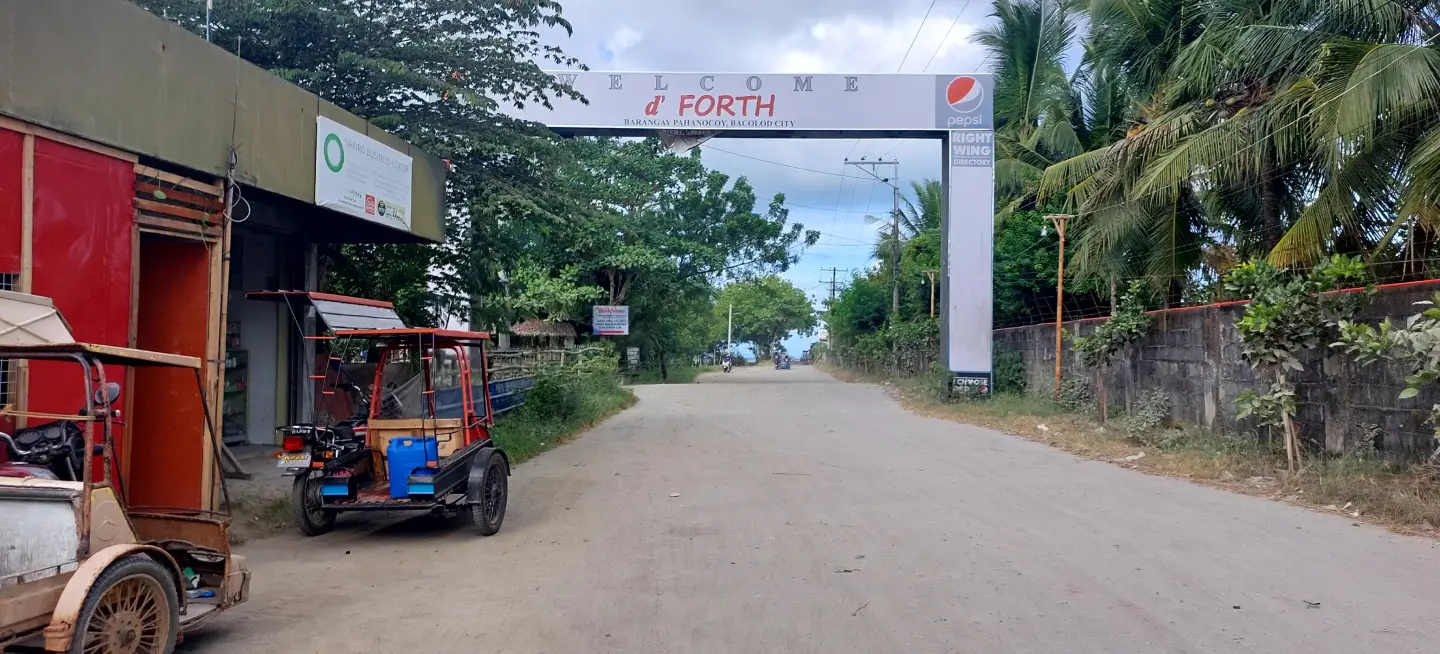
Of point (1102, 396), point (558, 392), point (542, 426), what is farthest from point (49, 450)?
point (1102, 396)

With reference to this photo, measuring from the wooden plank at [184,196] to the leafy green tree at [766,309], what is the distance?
257ft

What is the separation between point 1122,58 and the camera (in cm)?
1895

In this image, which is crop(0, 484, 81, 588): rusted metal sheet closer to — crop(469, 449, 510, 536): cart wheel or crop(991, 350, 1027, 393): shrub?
crop(469, 449, 510, 536): cart wheel

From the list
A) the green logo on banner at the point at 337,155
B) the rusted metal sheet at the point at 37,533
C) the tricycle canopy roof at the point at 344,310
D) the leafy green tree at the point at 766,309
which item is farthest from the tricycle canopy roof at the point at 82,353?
the leafy green tree at the point at 766,309

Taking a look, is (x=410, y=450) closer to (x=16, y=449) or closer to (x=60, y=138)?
(x=16, y=449)

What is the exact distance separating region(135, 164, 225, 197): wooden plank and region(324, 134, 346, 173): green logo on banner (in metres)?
2.03

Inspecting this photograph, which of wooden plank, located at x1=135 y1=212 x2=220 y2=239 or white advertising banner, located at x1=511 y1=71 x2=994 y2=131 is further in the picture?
white advertising banner, located at x1=511 y1=71 x2=994 y2=131

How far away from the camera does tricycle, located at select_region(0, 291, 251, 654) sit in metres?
4.26

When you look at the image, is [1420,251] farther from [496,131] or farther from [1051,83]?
[1051,83]

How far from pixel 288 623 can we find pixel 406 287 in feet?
36.5

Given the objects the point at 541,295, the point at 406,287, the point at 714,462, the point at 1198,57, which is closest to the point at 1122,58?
the point at 1198,57

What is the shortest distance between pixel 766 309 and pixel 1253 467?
284 feet

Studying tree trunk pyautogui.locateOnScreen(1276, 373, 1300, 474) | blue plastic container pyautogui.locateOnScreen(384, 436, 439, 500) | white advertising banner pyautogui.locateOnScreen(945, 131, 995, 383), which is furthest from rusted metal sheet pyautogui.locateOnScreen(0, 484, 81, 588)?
white advertising banner pyautogui.locateOnScreen(945, 131, 995, 383)

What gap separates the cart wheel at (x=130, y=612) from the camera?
14.4ft
